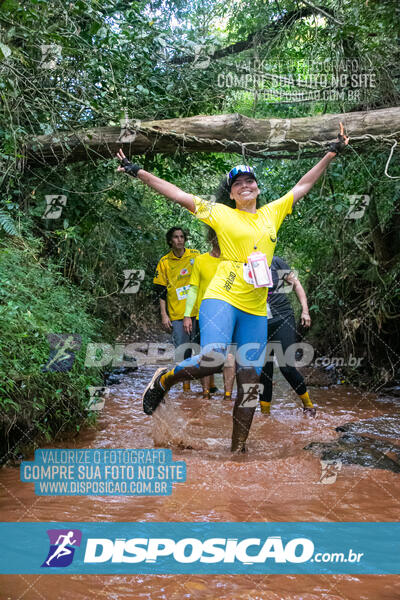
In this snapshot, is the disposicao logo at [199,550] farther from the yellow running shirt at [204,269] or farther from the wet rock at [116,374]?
the wet rock at [116,374]

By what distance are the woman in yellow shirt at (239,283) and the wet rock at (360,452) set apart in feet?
1.91

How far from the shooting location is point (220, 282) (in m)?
3.67

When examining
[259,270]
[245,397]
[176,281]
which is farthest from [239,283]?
[176,281]

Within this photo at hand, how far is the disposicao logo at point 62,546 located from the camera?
7.48 ft

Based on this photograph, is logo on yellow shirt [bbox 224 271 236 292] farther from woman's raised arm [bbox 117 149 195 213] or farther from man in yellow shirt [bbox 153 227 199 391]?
man in yellow shirt [bbox 153 227 199 391]

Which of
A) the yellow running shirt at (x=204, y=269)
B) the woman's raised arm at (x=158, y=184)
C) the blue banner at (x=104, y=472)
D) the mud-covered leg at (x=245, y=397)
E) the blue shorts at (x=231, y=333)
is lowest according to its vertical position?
the blue banner at (x=104, y=472)

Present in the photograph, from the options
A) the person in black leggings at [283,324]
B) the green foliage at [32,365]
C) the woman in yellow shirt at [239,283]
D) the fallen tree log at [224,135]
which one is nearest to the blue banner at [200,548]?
the green foliage at [32,365]

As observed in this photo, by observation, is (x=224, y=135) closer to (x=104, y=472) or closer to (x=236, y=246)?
(x=236, y=246)

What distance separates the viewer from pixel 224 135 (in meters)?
5.30

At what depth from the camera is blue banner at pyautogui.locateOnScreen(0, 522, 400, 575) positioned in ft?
7.40

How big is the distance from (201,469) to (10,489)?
3.73ft

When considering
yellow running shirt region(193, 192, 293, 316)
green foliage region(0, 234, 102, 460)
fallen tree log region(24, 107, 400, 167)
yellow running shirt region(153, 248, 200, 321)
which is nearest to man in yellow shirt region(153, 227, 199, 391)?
yellow running shirt region(153, 248, 200, 321)

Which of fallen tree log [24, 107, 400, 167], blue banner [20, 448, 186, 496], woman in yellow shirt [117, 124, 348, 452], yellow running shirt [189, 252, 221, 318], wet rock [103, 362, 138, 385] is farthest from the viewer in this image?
wet rock [103, 362, 138, 385]

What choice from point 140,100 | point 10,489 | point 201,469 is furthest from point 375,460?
point 140,100
